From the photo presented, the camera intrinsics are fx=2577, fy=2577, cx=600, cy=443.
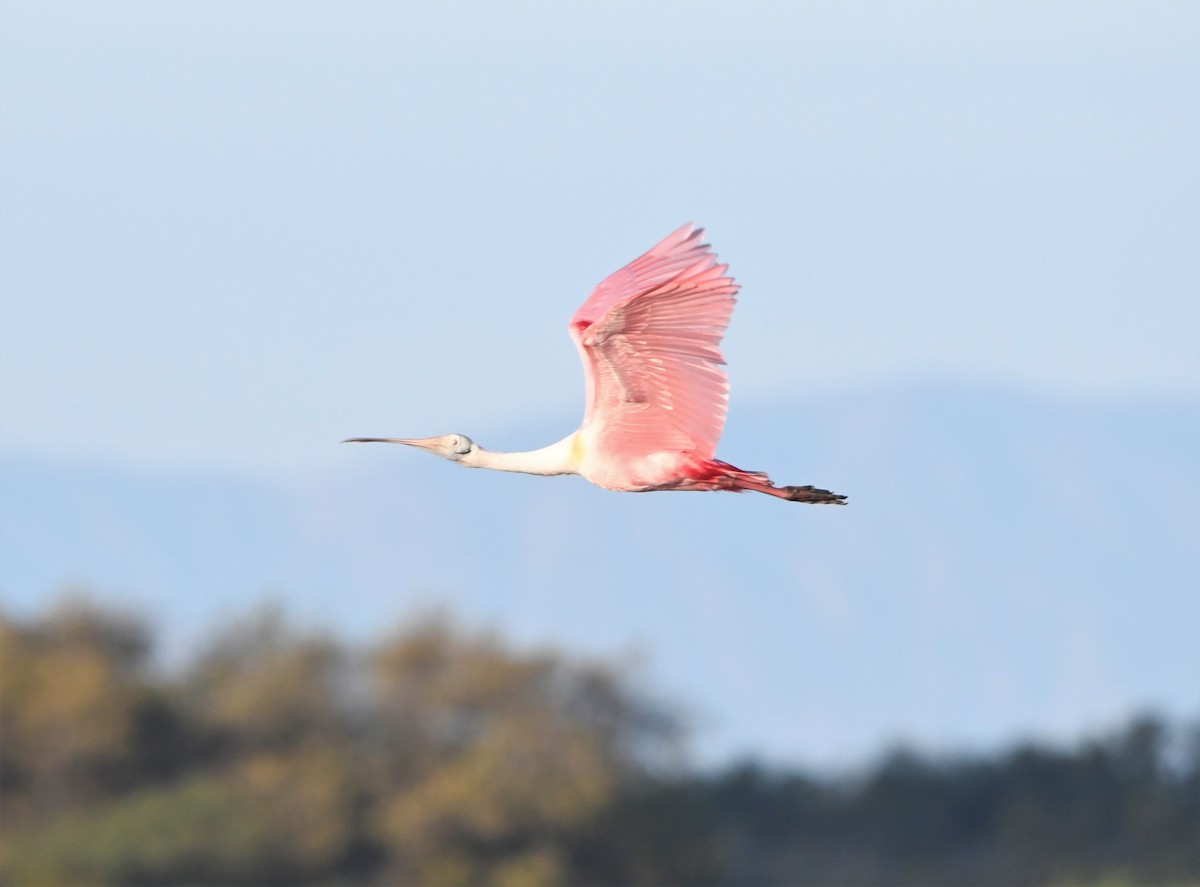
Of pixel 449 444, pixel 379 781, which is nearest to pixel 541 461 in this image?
pixel 449 444

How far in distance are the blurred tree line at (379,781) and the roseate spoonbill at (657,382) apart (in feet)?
80.5

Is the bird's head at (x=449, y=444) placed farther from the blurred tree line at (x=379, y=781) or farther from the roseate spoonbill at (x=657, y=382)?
the blurred tree line at (x=379, y=781)

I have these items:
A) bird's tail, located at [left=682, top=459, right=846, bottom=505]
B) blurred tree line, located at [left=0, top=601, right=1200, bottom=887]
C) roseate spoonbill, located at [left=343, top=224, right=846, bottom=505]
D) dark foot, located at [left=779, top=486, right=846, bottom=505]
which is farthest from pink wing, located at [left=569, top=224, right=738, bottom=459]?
blurred tree line, located at [left=0, top=601, right=1200, bottom=887]

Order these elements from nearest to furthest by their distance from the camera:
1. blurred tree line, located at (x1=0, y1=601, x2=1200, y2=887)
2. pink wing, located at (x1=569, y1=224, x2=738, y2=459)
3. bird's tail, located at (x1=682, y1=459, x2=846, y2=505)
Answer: pink wing, located at (x1=569, y1=224, x2=738, y2=459)
bird's tail, located at (x1=682, y1=459, x2=846, y2=505)
blurred tree line, located at (x1=0, y1=601, x2=1200, y2=887)

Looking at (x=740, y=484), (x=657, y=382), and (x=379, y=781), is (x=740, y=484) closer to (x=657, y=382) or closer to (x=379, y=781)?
(x=657, y=382)

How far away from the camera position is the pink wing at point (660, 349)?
39.0 ft

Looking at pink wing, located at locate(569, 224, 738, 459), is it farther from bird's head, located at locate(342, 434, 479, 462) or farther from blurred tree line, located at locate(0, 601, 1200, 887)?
blurred tree line, located at locate(0, 601, 1200, 887)

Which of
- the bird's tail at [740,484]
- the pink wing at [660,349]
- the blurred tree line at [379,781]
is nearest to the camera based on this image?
the pink wing at [660,349]

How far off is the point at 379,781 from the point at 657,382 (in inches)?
1168

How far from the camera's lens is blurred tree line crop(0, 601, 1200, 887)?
37.3 metres

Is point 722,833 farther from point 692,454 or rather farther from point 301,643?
point 692,454

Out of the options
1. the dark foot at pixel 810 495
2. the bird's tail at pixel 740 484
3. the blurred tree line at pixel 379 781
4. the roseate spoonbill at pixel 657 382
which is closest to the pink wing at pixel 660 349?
the roseate spoonbill at pixel 657 382

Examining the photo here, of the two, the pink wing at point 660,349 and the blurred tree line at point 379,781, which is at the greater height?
the pink wing at point 660,349

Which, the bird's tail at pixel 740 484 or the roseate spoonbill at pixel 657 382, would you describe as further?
the bird's tail at pixel 740 484
